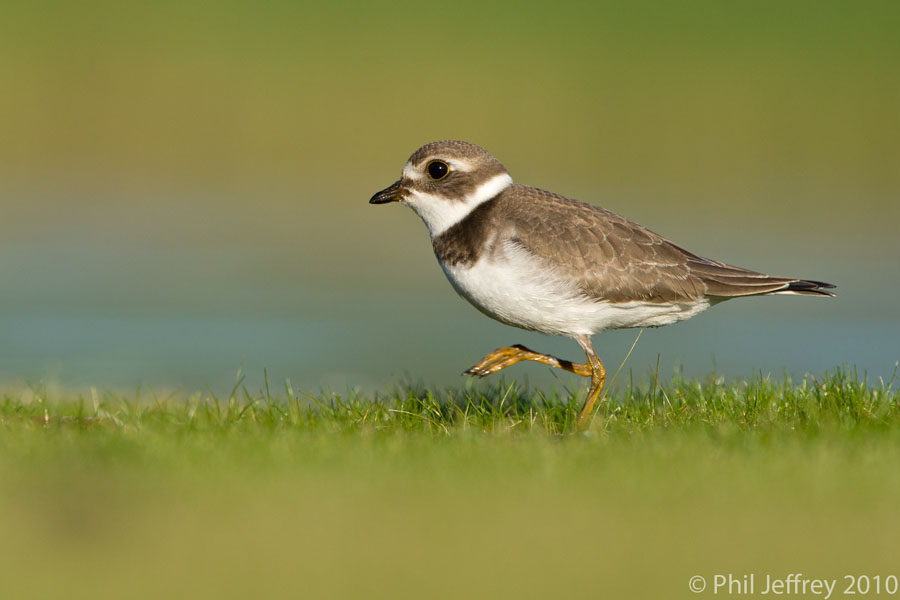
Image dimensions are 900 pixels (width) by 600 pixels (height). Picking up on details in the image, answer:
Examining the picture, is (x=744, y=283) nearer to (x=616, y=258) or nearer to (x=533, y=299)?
(x=616, y=258)

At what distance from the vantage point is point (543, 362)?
30.9 feet

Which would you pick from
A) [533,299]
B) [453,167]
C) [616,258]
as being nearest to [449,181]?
[453,167]

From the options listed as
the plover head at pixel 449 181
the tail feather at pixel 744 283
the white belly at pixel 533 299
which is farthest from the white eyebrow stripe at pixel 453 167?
the tail feather at pixel 744 283

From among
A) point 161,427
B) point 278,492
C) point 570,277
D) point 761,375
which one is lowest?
point 278,492

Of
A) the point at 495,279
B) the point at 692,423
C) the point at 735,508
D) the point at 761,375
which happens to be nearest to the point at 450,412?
the point at 495,279

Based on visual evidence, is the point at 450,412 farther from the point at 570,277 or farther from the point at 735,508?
the point at 735,508

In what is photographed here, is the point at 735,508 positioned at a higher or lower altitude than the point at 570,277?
lower

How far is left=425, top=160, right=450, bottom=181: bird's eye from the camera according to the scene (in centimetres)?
943

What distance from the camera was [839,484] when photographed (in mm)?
6699

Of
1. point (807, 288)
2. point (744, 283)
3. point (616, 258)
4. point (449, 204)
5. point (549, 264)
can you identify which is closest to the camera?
point (549, 264)

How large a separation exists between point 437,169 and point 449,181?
0.18m

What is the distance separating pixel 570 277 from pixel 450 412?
5.43 feet

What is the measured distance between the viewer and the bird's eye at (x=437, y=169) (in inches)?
371

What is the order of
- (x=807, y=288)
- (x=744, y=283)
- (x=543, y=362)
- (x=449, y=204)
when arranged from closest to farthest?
1. (x=449, y=204)
2. (x=543, y=362)
3. (x=744, y=283)
4. (x=807, y=288)
